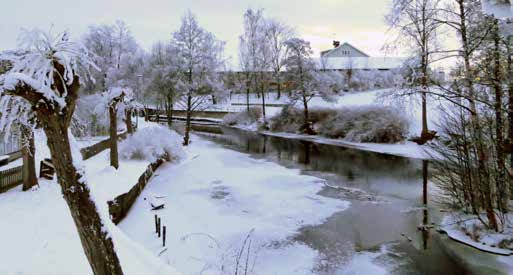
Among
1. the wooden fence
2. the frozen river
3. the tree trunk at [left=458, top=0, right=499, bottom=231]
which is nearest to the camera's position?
the frozen river

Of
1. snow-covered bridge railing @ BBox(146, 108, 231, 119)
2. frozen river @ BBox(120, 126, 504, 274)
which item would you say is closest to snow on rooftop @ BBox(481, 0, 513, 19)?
frozen river @ BBox(120, 126, 504, 274)

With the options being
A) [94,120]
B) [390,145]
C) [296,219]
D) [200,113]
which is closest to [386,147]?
[390,145]

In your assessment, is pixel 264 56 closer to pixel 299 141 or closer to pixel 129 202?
pixel 299 141

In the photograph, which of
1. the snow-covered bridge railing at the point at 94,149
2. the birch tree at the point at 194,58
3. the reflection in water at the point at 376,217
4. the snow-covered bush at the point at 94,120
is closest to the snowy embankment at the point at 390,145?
the reflection in water at the point at 376,217

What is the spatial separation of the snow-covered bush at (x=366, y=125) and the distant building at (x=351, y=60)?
1850 cm

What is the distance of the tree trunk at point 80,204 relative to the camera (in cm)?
375

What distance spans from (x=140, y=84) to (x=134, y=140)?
A: 1641cm

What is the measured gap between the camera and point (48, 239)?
265 inches

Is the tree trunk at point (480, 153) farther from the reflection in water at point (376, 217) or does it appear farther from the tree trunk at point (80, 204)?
the tree trunk at point (80, 204)

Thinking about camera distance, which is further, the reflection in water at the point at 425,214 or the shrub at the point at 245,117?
the shrub at the point at 245,117

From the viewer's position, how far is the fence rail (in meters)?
10.8

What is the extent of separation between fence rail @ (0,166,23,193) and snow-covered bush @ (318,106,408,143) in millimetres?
22095

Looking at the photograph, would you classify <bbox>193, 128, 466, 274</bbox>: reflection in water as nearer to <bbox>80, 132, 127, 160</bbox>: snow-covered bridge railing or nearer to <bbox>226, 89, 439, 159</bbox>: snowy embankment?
<bbox>226, 89, 439, 159</bbox>: snowy embankment

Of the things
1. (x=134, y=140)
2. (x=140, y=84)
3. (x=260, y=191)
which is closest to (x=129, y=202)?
(x=260, y=191)
